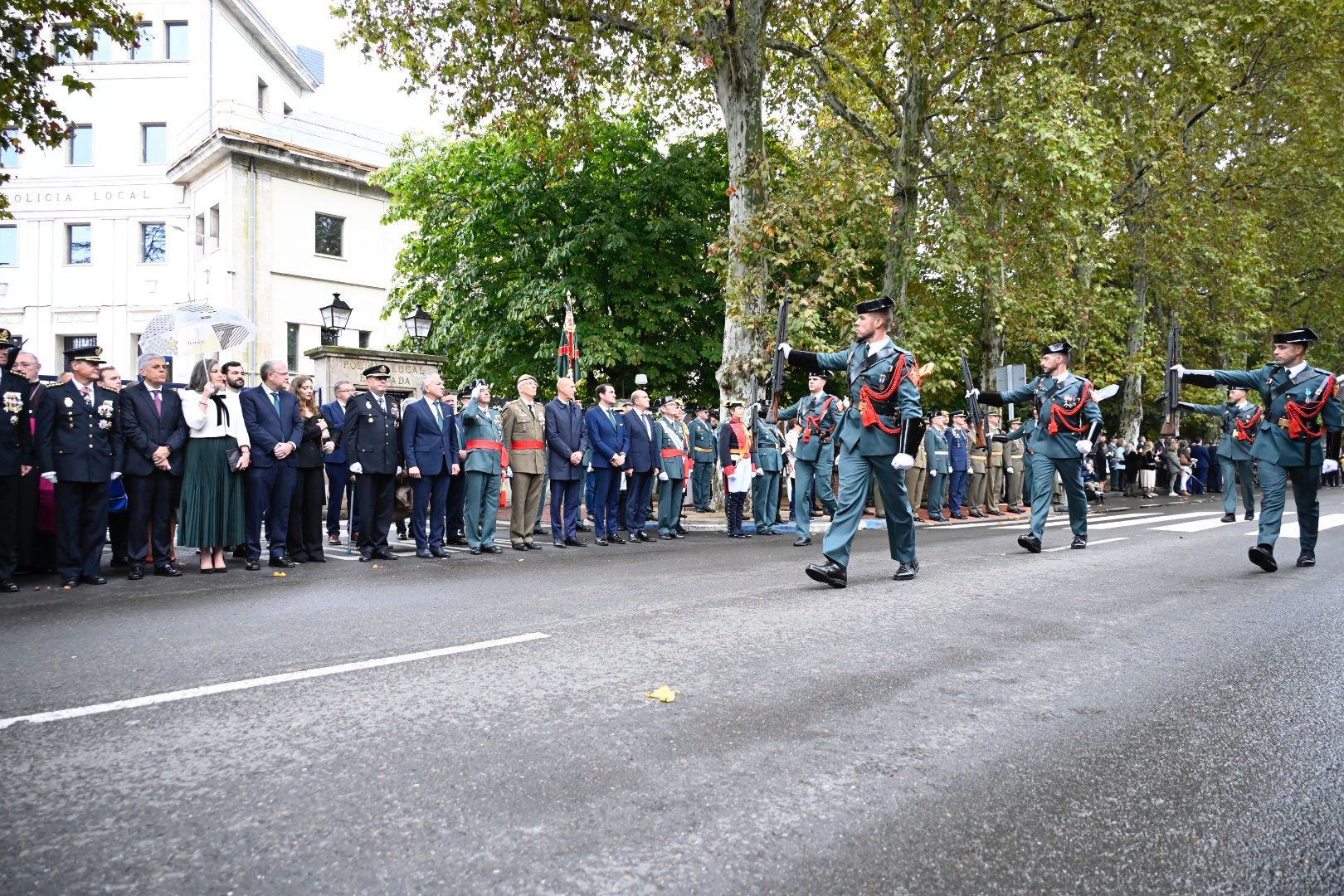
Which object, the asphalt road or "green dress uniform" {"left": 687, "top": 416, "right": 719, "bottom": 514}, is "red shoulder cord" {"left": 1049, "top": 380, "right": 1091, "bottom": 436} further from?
"green dress uniform" {"left": 687, "top": 416, "right": 719, "bottom": 514}

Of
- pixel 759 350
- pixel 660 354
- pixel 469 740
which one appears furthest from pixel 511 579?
pixel 660 354

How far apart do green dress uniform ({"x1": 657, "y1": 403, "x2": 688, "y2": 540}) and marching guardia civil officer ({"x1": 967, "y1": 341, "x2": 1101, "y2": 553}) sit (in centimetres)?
491

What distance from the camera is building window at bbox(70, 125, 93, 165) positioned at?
122 feet

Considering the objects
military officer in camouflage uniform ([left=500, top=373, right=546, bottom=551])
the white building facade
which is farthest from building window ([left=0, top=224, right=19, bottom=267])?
military officer in camouflage uniform ([left=500, top=373, right=546, bottom=551])

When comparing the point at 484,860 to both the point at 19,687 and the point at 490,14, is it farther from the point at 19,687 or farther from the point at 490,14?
the point at 490,14

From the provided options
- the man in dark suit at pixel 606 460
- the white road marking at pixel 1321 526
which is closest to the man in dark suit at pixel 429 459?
the man in dark suit at pixel 606 460

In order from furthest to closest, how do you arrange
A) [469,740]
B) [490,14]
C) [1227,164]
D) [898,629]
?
[1227,164] → [490,14] → [898,629] → [469,740]

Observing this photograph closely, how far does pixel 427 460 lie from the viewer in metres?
11.5

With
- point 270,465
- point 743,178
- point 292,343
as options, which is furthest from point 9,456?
point 292,343

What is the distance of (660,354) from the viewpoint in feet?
86.1

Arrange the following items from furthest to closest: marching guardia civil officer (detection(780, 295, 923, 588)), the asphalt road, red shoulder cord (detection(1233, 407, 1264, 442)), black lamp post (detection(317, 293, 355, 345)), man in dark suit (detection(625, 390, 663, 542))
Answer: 1. black lamp post (detection(317, 293, 355, 345))
2. red shoulder cord (detection(1233, 407, 1264, 442))
3. man in dark suit (detection(625, 390, 663, 542))
4. marching guardia civil officer (detection(780, 295, 923, 588))
5. the asphalt road

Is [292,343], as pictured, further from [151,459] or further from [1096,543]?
[1096,543]

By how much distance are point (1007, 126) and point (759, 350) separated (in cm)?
672

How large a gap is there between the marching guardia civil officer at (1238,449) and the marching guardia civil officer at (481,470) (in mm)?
12647
